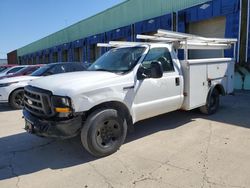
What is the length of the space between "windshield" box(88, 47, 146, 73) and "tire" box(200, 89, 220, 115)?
2790 millimetres

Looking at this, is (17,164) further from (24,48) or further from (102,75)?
(24,48)

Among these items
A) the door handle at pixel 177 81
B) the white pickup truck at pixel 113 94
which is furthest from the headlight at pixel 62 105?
the door handle at pixel 177 81

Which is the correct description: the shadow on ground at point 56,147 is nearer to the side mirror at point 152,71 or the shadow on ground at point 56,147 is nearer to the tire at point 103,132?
the tire at point 103,132

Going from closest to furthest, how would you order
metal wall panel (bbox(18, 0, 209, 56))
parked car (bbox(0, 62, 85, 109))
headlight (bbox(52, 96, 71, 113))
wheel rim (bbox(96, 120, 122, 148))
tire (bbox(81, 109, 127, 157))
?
headlight (bbox(52, 96, 71, 113)), tire (bbox(81, 109, 127, 157)), wheel rim (bbox(96, 120, 122, 148)), parked car (bbox(0, 62, 85, 109)), metal wall panel (bbox(18, 0, 209, 56))

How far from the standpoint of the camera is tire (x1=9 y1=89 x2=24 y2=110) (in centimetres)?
907

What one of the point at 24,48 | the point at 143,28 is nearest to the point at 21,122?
the point at 143,28

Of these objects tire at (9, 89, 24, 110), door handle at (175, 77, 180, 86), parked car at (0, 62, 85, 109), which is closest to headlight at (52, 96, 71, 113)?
door handle at (175, 77, 180, 86)

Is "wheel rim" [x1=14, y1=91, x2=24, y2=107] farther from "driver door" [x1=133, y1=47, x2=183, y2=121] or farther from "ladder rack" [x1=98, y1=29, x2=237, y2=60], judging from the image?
"driver door" [x1=133, y1=47, x2=183, y2=121]

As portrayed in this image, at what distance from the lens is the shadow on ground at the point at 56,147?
13.6 feet

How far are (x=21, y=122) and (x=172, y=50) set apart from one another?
4853 millimetres

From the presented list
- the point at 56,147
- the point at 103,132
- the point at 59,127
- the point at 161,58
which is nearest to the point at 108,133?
the point at 103,132

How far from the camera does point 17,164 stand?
4.25 m

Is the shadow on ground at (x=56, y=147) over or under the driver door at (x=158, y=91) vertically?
under

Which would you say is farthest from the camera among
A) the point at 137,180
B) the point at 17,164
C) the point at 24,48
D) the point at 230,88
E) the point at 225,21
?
the point at 24,48
